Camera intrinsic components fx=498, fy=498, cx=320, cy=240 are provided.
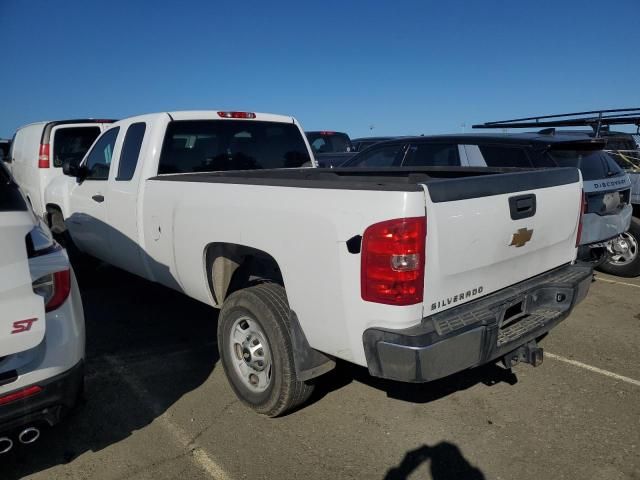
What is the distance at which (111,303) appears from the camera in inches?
213

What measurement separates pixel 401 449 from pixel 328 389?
0.83 metres

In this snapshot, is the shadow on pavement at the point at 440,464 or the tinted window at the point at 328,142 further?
the tinted window at the point at 328,142

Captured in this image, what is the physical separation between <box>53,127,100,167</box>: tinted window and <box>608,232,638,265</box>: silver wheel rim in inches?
323

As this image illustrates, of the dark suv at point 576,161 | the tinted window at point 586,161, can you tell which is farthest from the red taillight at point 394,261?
the tinted window at point 586,161

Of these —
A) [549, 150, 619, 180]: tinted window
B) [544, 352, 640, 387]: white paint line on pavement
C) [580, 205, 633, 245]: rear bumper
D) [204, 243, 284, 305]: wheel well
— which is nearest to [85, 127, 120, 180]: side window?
[204, 243, 284, 305]: wheel well

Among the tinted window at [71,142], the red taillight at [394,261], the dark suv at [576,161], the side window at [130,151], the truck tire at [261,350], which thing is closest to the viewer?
the red taillight at [394,261]

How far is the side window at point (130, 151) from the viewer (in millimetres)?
Answer: 4277

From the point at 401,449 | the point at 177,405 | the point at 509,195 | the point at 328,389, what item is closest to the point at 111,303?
the point at 177,405

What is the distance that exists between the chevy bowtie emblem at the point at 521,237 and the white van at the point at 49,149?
7.31m

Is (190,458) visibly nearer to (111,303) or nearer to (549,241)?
(549,241)

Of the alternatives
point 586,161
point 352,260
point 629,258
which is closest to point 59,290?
point 352,260

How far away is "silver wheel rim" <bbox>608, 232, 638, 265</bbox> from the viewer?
6.43 m

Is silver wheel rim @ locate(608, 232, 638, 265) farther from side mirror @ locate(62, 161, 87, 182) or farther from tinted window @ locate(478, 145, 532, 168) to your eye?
side mirror @ locate(62, 161, 87, 182)

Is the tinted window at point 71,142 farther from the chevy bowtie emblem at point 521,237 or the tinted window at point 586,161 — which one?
the chevy bowtie emblem at point 521,237
